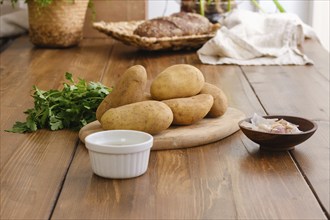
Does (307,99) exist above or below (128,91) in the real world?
below

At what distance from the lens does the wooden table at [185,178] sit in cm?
112

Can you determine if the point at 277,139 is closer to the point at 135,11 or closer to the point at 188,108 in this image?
the point at 188,108

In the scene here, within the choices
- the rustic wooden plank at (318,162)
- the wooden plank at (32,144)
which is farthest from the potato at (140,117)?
the rustic wooden plank at (318,162)

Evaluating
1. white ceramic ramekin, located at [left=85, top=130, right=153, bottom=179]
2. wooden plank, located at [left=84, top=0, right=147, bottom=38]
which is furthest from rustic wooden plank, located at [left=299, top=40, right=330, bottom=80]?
white ceramic ramekin, located at [left=85, top=130, right=153, bottom=179]

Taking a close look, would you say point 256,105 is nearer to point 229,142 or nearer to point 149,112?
point 229,142

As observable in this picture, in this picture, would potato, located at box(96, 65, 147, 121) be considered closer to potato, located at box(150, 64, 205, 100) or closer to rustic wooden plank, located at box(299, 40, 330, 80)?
potato, located at box(150, 64, 205, 100)

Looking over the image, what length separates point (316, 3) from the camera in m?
3.58

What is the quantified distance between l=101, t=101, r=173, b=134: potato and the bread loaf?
1.18 metres

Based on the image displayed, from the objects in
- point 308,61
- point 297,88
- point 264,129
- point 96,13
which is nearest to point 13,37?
point 96,13

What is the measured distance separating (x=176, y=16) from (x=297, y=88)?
0.78 m

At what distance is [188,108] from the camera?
150 centimetres

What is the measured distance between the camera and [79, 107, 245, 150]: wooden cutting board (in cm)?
144

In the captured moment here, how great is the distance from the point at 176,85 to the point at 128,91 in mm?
99

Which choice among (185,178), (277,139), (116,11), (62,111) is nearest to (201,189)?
(185,178)
